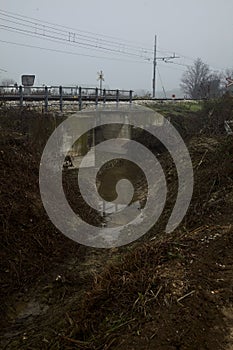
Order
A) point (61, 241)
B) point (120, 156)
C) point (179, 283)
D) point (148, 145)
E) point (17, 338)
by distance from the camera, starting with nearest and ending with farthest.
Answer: point (179, 283) < point (17, 338) < point (61, 241) < point (120, 156) < point (148, 145)

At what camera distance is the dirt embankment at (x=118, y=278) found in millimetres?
4535

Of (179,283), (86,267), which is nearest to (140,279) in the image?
(179,283)

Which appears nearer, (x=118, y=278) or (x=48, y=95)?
(x=118, y=278)

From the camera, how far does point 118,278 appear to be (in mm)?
5898

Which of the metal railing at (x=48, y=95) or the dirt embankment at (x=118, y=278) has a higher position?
the metal railing at (x=48, y=95)

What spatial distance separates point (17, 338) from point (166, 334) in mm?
2948

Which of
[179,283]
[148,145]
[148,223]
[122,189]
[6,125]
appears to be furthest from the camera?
[148,145]

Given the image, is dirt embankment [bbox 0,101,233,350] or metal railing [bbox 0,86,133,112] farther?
metal railing [bbox 0,86,133,112]

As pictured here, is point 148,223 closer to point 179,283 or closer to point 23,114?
point 179,283

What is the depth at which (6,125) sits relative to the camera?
1386cm

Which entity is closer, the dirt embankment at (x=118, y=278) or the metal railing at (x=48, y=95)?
the dirt embankment at (x=118, y=278)

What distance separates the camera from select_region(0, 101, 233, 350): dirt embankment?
454 centimetres

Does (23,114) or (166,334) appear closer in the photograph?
(166,334)

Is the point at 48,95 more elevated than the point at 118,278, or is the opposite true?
the point at 48,95
